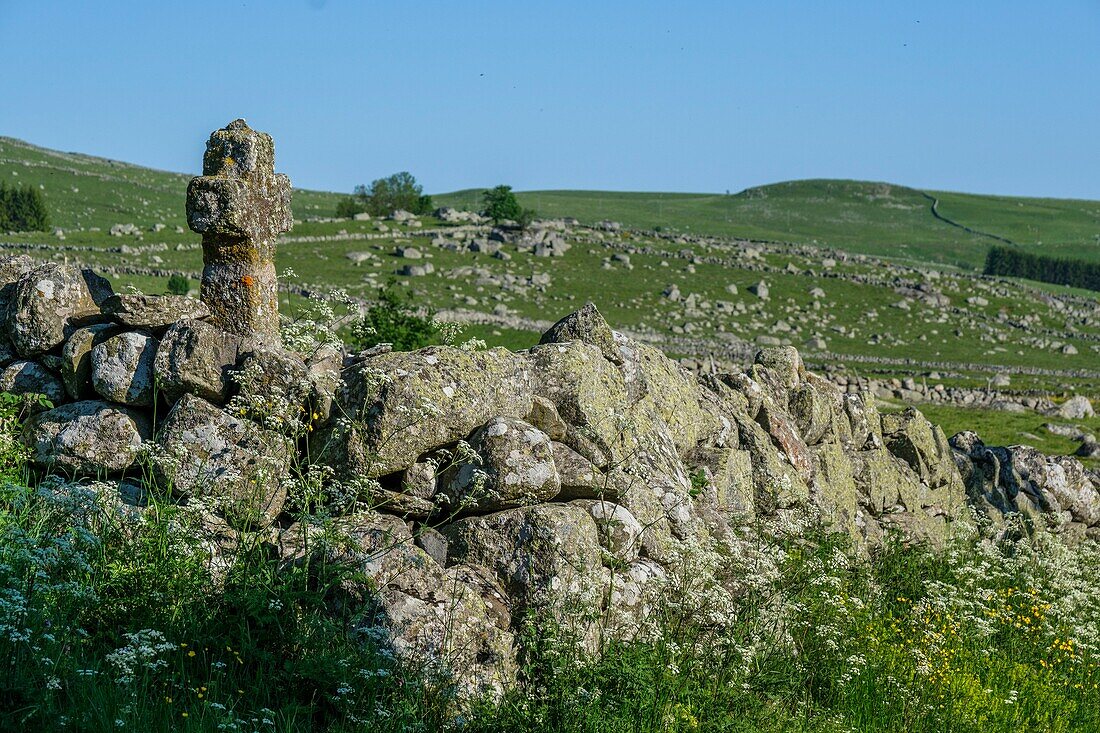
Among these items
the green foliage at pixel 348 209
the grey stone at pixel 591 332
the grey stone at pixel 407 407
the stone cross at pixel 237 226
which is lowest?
the grey stone at pixel 407 407

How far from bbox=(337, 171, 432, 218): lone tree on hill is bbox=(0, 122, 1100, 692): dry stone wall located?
113840mm

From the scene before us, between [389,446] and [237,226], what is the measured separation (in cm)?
366

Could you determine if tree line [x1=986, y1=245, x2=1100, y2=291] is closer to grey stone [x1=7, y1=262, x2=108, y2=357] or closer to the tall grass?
the tall grass

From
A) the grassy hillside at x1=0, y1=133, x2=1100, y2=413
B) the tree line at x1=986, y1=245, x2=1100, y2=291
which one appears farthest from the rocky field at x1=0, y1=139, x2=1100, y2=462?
the tree line at x1=986, y1=245, x2=1100, y2=291

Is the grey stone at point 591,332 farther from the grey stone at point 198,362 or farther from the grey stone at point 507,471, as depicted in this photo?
the grey stone at point 198,362

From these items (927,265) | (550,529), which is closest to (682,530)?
(550,529)

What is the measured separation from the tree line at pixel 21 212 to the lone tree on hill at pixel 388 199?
114ft

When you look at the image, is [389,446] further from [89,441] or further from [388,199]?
[388,199]

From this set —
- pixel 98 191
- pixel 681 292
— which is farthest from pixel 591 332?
pixel 98 191

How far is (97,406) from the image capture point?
1024cm

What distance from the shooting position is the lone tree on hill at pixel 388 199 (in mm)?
125562

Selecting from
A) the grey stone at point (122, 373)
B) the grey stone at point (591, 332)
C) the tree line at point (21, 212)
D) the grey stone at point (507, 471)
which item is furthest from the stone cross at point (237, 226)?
the tree line at point (21, 212)

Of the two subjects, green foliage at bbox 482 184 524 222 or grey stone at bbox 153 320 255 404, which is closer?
grey stone at bbox 153 320 255 404

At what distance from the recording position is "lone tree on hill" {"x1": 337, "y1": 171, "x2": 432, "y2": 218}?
125562mm
